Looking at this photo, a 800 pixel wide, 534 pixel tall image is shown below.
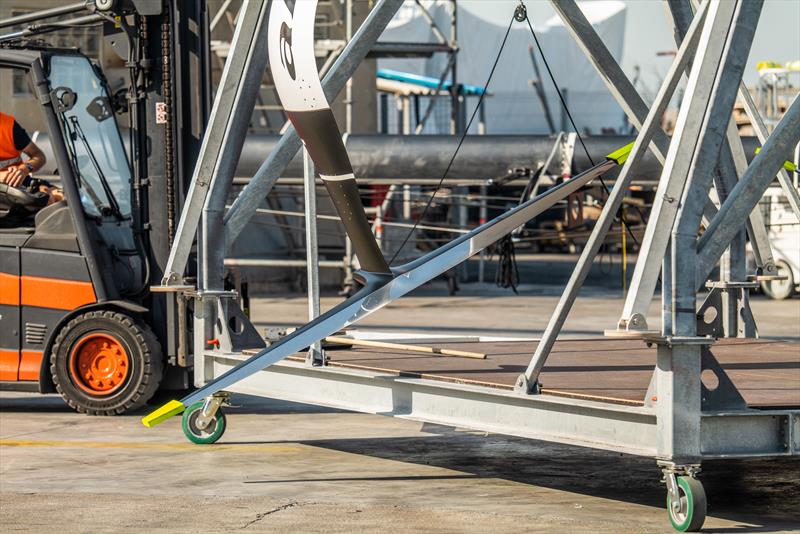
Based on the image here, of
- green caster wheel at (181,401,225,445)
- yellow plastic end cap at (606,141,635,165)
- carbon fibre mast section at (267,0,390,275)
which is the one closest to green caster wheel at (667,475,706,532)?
carbon fibre mast section at (267,0,390,275)

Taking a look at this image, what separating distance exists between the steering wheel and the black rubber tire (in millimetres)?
992

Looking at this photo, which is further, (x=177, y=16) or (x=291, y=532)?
(x=177, y=16)

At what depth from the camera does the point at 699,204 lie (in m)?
5.90

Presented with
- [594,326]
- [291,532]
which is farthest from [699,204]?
[594,326]

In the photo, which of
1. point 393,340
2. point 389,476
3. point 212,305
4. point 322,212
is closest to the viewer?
point 389,476

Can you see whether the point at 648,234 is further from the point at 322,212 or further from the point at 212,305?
the point at 322,212

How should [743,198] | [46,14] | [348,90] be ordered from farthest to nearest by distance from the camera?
[348,90]
[46,14]
[743,198]

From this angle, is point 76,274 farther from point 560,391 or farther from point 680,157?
point 680,157

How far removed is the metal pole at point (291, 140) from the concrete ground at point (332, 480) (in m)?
1.49

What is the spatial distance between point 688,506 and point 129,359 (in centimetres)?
509

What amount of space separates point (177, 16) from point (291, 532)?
206 inches

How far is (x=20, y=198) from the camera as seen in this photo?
10.4m

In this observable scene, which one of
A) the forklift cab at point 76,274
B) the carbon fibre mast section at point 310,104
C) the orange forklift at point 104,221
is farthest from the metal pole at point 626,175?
the forklift cab at point 76,274

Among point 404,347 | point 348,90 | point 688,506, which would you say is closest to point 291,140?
point 404,347
